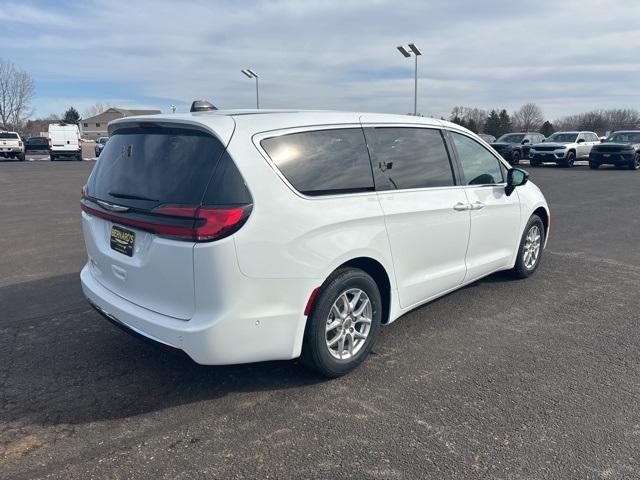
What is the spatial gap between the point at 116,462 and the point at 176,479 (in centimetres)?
37

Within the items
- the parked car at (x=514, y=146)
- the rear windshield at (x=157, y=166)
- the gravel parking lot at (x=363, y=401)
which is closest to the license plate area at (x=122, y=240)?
the rear windshield at (x=157, y=166)

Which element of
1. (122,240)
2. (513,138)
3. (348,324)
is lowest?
(348,324)

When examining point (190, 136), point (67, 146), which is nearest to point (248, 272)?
point (190, 136)

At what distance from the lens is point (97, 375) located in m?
3.60

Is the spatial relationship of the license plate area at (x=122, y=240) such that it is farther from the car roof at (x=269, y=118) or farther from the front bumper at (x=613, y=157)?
the front bumper at (x=613, y=157)

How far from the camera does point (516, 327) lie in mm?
4473

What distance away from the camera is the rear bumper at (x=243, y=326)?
2.93m

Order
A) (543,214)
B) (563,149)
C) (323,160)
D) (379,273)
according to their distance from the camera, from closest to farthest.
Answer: (323,160) → (379,273) → (543,214) → (563,149)

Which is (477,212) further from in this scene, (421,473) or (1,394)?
(1,394)

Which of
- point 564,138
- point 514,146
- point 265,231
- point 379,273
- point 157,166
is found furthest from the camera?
point 514,146

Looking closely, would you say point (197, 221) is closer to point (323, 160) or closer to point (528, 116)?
point (323, 160)

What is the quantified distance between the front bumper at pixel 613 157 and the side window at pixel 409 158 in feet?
76.5

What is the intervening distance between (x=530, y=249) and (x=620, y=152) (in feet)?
71.1

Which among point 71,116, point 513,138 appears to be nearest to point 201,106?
point 513,138
